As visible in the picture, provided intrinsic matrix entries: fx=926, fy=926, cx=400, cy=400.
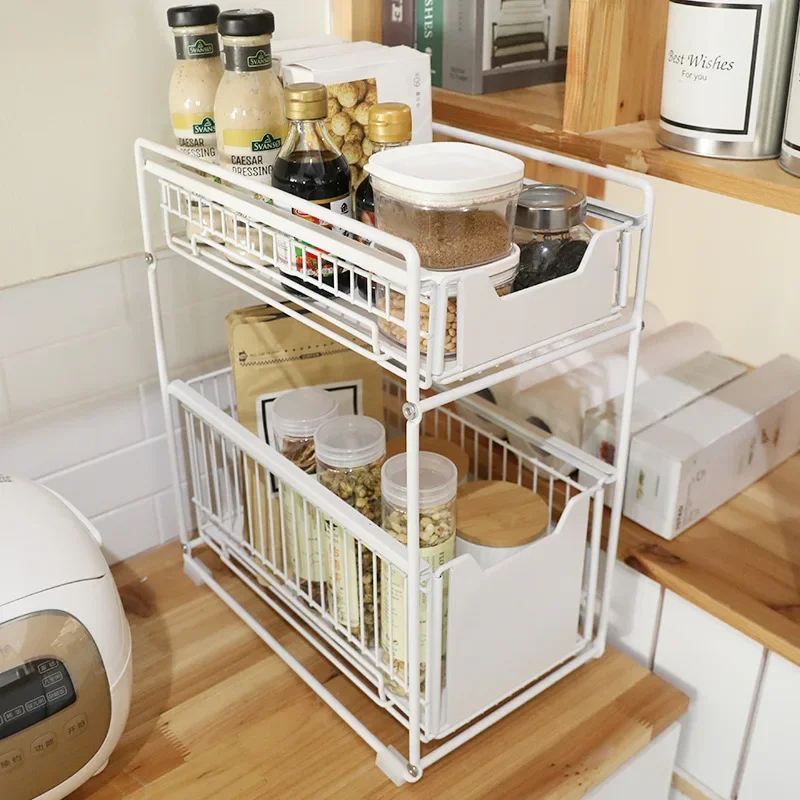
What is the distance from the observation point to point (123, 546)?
3.74 feet

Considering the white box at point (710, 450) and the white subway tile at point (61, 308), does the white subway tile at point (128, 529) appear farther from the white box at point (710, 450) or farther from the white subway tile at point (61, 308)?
the white box at point (710, 450)

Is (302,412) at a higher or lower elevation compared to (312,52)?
lower

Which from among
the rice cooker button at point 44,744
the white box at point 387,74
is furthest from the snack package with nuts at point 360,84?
the rice cooker button at point 44,744

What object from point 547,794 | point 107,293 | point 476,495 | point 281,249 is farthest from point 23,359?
point 547,794

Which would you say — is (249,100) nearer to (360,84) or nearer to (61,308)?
(360,84)

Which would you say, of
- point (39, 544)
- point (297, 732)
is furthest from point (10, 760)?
point (297, 732)

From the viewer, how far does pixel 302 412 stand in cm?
93

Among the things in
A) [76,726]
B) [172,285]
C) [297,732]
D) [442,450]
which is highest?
[172,285]

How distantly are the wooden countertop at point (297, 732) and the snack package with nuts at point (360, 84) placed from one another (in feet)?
1.68

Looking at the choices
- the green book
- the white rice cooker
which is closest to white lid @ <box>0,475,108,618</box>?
the white rice cooker

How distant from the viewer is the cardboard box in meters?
1.01

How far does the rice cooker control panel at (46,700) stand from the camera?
27.9 inches

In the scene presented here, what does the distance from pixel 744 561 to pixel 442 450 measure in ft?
1.07

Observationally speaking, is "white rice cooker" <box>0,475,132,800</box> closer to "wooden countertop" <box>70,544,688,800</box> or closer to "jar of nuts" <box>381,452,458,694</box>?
"wooden countertop" <box>70,544,688,800</box>
